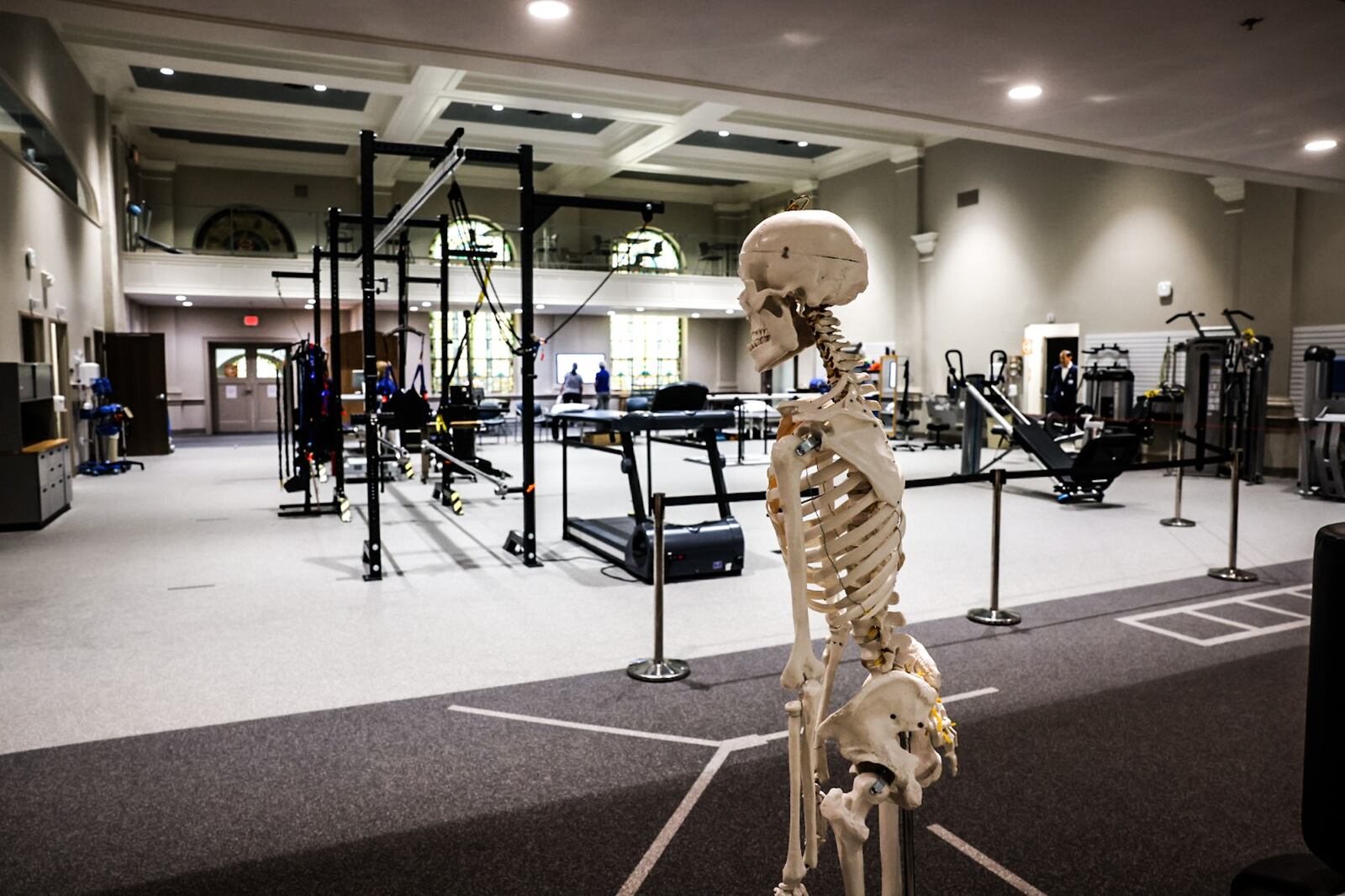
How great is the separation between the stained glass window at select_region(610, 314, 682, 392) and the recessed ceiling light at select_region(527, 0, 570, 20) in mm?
19020

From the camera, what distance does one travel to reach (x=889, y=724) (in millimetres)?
1734

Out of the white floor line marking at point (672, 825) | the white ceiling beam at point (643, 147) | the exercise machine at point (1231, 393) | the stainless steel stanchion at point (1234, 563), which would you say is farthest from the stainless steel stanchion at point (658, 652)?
the white ceiling beam at point (643, 147)

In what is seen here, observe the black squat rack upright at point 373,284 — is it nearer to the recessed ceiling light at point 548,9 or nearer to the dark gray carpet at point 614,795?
the recessed ceiling light at point 548,9

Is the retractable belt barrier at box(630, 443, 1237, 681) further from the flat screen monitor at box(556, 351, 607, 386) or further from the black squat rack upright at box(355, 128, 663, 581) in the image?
the flat screen monitor at box(556, 351, 607, 386)

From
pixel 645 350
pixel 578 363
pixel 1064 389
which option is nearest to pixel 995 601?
pixel 1064 389

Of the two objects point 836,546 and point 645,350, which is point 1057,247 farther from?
point 836,546

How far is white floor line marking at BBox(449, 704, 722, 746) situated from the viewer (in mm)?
3275

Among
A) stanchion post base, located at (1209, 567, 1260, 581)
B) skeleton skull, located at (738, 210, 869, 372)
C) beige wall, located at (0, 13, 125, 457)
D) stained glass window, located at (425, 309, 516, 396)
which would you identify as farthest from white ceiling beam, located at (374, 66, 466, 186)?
skeleton skull, located at (738, 210, 869, 372)

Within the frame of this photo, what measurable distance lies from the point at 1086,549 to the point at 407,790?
18.2 feet

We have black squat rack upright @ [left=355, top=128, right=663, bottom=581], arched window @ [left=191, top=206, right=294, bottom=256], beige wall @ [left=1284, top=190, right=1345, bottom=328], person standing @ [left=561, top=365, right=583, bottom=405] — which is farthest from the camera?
arched window @ [left=191, top=206, right=294, bottom=256]

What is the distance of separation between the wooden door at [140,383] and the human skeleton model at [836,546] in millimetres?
14949

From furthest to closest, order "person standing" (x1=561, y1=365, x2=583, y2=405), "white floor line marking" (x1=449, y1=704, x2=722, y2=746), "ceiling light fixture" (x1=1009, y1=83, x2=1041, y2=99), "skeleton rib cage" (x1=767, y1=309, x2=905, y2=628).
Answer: "person standing" (x1=561, y1=365, x2=583, y2=405)
"ceiling light fixture" (x1=1009, y1=83, x2=1041, y2=99)
"white floor line marking" (x1=449, y1=704, x2=722, y2=746)
"skeleton rib cage" (x1=767, y1=309, x2=905, y2=628)

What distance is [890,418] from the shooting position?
696 inches

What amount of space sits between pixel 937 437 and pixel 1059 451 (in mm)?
6341
